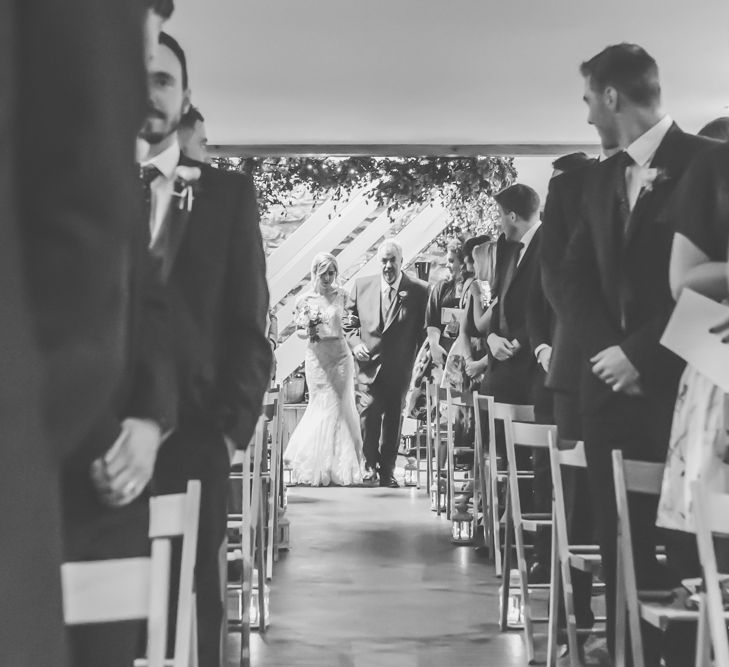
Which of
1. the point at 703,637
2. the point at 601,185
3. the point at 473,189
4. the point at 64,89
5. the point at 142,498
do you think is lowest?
the point at 703,637

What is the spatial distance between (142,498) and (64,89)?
0.97m

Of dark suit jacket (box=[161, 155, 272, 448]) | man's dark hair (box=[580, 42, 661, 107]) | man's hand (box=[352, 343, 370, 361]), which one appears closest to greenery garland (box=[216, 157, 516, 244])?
man's hand (box=[352, 343, 370, 361])

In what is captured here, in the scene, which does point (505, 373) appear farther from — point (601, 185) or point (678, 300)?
point (678, 300)

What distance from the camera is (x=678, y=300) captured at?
2.89 metres

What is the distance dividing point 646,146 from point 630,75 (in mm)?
213

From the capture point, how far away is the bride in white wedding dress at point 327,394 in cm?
1169

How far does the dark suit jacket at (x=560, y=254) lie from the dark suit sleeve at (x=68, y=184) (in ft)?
10.4

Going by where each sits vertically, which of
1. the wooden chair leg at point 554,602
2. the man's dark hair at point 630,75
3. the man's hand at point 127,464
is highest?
the man's dark hair at point 630,75

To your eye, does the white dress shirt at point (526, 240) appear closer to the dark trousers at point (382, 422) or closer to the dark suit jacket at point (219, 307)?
the dark suit jacket at point (219, 307)

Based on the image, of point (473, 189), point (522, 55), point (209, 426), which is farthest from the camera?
point (473, 189)

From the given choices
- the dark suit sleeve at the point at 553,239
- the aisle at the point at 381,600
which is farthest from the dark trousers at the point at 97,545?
the aisle at the point at 381,600

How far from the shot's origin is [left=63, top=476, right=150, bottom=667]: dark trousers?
4.76 feet

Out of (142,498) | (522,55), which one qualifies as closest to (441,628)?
(142,498)

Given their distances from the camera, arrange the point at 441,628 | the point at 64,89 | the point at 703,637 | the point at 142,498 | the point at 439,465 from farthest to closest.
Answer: the point at 439,465 < the point at 441,628 < the point at 703,637 < the point at 142,498 < the point at 64,89
